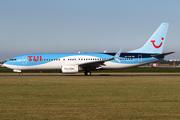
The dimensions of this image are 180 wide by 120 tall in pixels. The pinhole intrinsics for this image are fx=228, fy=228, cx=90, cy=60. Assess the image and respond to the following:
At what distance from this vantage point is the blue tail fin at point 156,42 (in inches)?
1497

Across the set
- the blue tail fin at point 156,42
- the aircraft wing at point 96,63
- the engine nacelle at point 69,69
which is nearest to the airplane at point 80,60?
the aircraft wing at point 96,63

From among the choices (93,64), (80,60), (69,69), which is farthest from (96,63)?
(69,69)

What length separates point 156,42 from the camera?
38156mm

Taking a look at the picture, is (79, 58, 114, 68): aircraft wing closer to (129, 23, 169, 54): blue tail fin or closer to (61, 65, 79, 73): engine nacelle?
(61, 65, 79, 73): engine nacelle

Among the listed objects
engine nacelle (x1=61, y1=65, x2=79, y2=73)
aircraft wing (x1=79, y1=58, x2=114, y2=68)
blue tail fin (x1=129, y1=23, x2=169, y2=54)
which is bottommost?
engine nacelle (x1=61, y1=65, x2=79, y2=73)

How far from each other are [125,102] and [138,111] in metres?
2.06

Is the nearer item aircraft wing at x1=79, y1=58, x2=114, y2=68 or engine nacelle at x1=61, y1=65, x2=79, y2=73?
engine nacelle at x1=61, y1=65, x2=79, y2=73

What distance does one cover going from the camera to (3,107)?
9.98 meters

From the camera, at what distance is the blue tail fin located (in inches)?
1497

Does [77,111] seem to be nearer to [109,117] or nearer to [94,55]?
[109,117]

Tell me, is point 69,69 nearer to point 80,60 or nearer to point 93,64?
point 80,60

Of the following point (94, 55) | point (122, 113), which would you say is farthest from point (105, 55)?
point (122, 113)

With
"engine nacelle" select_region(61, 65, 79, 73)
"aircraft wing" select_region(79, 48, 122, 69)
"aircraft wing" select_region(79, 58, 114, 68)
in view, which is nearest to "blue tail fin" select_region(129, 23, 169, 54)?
"aircraft wing" select_region(79, 48, 122, 69)

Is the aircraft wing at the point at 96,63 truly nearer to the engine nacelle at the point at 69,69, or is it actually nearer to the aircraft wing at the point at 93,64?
the aircraft wing at the point at 93,64
